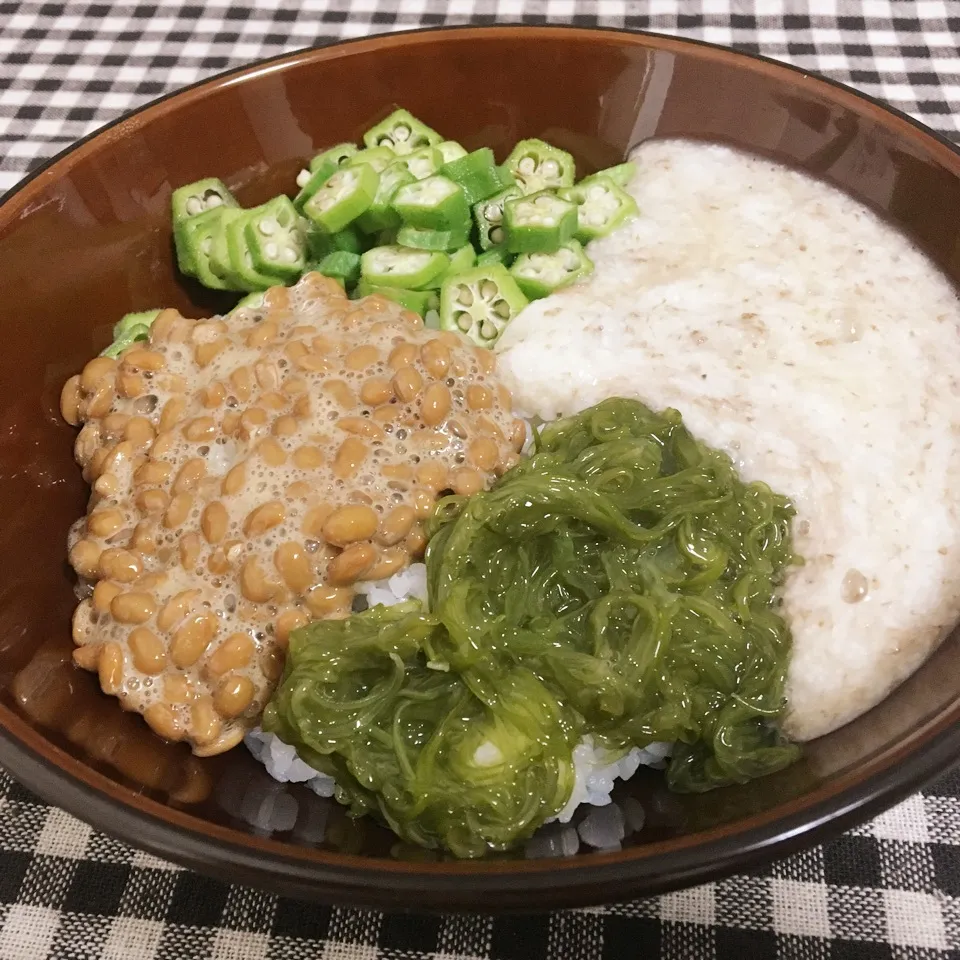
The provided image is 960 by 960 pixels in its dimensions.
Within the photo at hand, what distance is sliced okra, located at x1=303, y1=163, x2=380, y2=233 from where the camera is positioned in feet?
7.10

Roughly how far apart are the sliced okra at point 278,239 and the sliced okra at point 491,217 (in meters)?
0.48

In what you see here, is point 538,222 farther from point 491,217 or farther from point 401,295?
point 401,295

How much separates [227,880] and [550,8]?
3310 millimetres

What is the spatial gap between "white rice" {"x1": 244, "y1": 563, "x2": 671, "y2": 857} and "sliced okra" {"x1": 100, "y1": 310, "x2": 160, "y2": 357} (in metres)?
0.93

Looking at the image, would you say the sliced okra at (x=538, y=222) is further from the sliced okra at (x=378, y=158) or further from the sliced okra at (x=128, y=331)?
the sliced okra at (x=128, y=331)

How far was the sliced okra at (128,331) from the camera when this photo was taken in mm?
2053

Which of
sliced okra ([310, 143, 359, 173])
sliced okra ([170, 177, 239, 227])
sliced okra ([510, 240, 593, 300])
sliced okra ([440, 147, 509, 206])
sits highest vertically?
sliced okra ([170, 177, 239, 227])

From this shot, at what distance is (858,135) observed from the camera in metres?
2.07

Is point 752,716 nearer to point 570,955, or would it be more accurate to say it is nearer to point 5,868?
point 570,955

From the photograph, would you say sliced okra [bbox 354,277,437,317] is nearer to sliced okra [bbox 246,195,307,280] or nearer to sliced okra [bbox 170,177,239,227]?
sliced okra [bbox 246,195,307,280]

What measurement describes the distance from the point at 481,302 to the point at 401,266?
237mm

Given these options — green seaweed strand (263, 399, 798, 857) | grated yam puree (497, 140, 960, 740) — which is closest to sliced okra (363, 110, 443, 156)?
grated yam puree (497, 140, 960, 740)

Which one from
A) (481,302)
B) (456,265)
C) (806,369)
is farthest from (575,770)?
(456,265)

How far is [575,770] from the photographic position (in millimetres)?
1504
